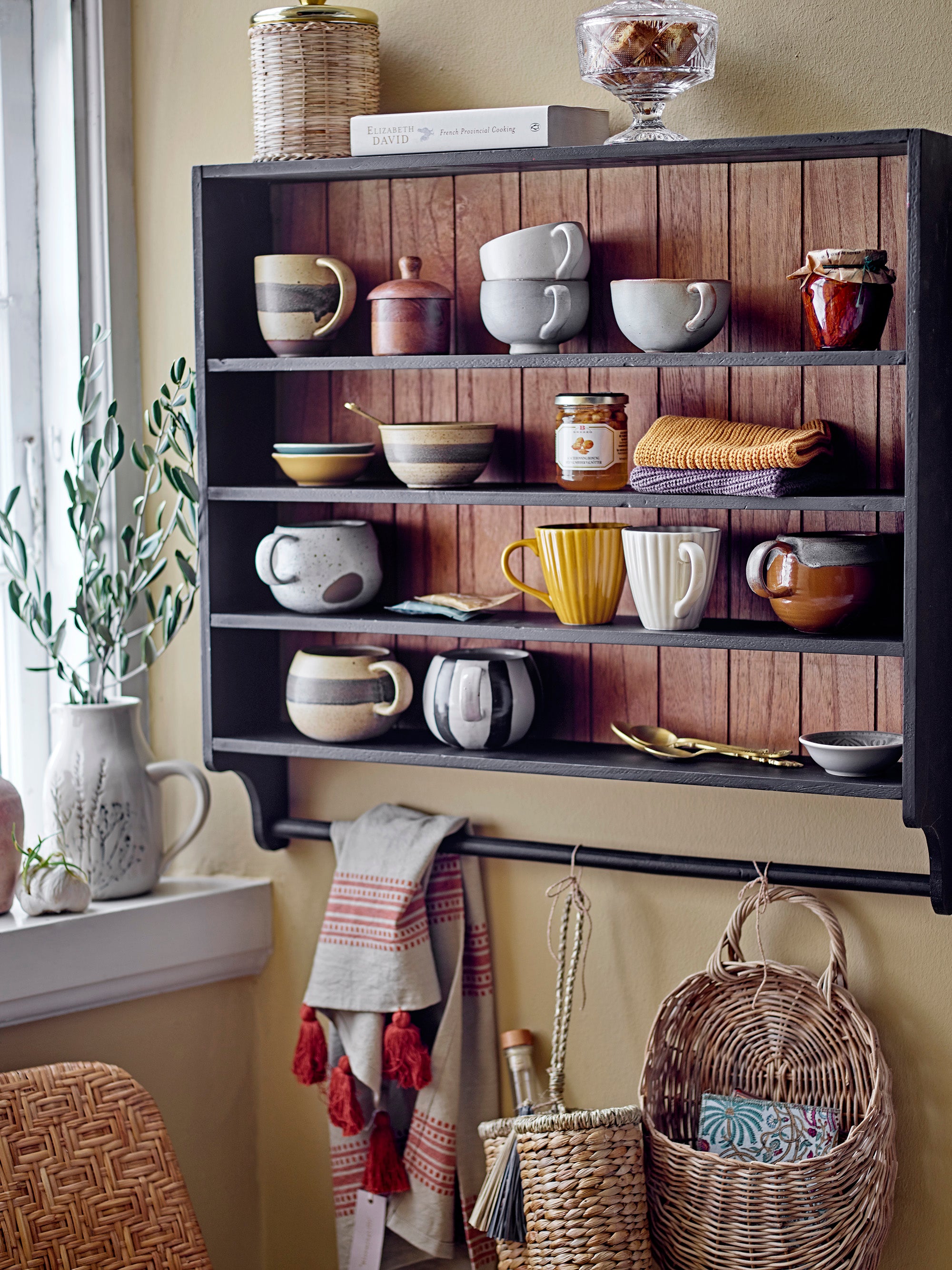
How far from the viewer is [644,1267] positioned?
1668 mm

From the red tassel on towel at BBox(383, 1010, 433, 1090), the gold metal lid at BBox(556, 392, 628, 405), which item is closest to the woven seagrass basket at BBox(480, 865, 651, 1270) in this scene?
the red tassel on towel at BBox(383, 1010, 433, 1090)

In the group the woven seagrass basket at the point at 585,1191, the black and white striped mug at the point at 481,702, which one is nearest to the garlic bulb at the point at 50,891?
the black and white striped mug at the point at 481,702

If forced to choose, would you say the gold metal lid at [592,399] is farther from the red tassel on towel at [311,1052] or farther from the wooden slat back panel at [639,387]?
the red tassel on towel at [311,1052]

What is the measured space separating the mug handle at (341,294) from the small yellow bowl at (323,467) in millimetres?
156

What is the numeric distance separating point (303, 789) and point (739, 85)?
1.09 meters

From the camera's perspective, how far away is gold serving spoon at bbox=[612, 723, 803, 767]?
1.67 metres

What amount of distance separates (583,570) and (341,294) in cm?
48

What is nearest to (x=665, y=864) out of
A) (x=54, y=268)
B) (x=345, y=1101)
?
(x=345, y=1101)

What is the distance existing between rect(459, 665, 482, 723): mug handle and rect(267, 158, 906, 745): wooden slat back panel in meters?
0.06

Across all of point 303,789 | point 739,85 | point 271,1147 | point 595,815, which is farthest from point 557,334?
point 271,1147

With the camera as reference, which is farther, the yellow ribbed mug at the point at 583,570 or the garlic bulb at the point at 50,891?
the garlic bulb at the point at 50,891

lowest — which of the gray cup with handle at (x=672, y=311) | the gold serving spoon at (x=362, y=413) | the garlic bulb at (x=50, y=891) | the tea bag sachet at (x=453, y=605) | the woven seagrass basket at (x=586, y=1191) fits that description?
the woven seagrass basket at (x=586, y=1191)

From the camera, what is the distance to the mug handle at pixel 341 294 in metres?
1.84

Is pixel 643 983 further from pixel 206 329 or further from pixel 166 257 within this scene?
pixel 166 257
